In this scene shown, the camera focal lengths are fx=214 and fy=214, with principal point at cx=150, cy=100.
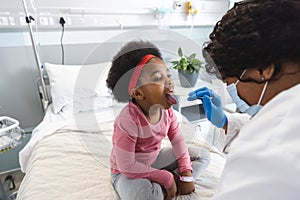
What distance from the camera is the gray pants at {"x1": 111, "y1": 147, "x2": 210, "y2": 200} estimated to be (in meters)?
0.82

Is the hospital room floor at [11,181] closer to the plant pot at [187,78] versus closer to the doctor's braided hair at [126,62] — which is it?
the doctor's braided hair at [126,62]

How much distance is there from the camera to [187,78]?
3.51ft

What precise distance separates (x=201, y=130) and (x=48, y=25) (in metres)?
1.42

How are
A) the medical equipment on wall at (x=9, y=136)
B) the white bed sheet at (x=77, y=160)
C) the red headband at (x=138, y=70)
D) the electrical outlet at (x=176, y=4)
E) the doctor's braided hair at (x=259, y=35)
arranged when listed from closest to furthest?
1. the doctor's braided hair at (x=259, y=35)
2. the red headband at (x=138, y=70)
3. the white bed sheet at (x=77, y=160)
4. the medical equipment on wall at (x=9, y=136)
5. the electrical outlet at (x=176, y=4)

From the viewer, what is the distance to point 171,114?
1.02 meters

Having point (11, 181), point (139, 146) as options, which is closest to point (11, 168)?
point (11, 181)

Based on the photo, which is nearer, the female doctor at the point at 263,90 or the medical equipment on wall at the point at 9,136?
the female doctor at the point at 263,90

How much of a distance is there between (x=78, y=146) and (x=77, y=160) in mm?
130

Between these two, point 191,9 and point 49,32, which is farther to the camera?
point 191,9

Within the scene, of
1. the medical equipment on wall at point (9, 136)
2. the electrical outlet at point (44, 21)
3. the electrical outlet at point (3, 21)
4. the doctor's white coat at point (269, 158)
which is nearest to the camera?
the doctor's white coat at point (269, 158)

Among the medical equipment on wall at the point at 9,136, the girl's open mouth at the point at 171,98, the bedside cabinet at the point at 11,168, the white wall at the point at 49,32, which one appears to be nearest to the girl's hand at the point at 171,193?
the girl's open mouth at the point at 171,98

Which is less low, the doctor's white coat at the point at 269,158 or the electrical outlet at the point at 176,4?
the electrical outlet at the point at 176,4

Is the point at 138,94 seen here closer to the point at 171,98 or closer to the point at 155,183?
the point at 171,98

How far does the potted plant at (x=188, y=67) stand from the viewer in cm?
106
